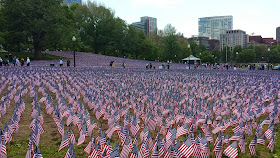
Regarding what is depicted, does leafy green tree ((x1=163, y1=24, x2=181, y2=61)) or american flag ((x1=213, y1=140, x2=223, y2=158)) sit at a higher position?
leafy green tree ((x1=163, y1=24, x2=181, y2=61))

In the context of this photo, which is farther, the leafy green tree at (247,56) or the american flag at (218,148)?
the leafy green tree at (247,56)

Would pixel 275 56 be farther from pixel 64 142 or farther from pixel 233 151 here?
pixel 64 142

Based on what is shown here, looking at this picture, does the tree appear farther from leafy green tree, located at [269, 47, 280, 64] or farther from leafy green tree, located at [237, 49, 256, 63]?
leafy green tree, located at [269, 47, 280, 64]

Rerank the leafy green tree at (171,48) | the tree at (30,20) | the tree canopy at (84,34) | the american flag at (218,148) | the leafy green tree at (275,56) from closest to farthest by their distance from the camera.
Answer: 1. the american flag at (218,148)
2. the tree at (30,20)
3. the tree canopy at (84,34)
4. the leafy green tree at (171,48)
5. the leafy green tree at (275,56)

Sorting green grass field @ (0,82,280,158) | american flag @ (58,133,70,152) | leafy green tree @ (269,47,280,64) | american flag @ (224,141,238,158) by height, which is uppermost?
leafy green tree @ (269,47,280,64)

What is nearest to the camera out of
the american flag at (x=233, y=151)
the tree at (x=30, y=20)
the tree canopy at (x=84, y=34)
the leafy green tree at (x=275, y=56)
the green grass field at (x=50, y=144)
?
the american flag at (x=233, y=151)

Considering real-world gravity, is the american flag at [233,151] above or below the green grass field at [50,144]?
above

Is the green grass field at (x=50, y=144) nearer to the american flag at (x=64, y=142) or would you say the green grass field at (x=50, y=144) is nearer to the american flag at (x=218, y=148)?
the american flag at (x=64, y=142)

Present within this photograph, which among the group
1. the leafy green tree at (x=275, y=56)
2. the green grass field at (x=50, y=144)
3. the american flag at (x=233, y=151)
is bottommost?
the green grass field at (x=50, y=144)

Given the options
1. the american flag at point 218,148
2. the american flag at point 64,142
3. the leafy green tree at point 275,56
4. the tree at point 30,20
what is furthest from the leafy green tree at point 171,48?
the american flag at point 64,142

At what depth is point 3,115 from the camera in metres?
10.6

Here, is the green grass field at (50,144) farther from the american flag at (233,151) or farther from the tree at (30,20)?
the tree at (30,20)

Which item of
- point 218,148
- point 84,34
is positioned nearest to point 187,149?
point 218,148

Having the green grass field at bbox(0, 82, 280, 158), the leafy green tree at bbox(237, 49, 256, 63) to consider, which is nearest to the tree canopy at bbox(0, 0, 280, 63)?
the leafy green tree at bbox(237, 49, 256, 63)
